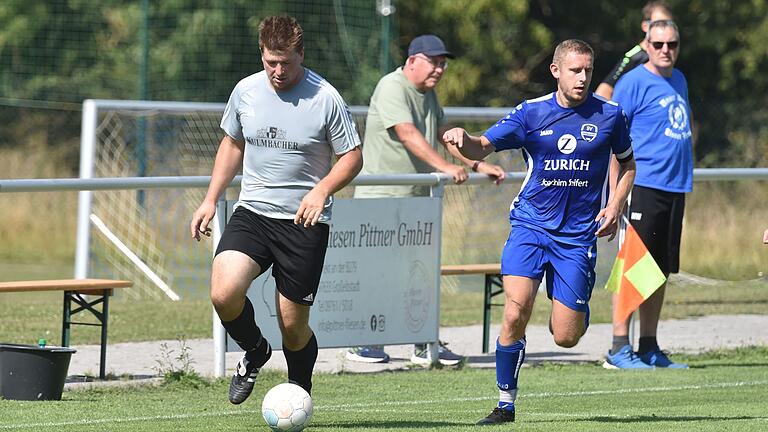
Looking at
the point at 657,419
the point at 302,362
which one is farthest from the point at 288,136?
the point at 657,419

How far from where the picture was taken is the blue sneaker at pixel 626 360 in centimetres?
1122

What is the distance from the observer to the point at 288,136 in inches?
309

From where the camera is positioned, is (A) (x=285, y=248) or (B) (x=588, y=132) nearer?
(A) (x=285, y=248)

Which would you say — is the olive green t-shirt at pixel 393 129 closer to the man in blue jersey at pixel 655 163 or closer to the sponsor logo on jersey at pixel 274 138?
the man in blue jersey at pixel 655 163

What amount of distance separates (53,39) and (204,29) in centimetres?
370

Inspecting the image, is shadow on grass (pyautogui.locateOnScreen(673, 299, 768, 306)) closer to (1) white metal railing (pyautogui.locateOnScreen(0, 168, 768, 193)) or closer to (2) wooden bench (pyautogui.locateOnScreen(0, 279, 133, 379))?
(1) white metal railing (pyautogui.locateOnScreen(0, 168, 768, 193))

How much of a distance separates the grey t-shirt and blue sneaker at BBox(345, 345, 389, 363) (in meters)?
3.47

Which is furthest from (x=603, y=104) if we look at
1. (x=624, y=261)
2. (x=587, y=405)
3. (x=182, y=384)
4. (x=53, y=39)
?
(x=53, y=39)

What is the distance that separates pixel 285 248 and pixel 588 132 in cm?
182

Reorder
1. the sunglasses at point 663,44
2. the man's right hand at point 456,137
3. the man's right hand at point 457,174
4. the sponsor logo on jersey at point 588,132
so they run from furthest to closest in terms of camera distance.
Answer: the sunglasses at point 663,44 < the man's right hand at point 457,174 < the sponsor logo on jersey at point 588,132 < the man's right hand at point 456,137

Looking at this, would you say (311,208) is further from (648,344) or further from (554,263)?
(648,344)

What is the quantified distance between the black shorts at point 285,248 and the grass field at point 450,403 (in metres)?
0.76

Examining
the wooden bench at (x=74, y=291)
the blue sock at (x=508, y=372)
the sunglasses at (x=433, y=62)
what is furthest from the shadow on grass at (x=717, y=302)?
the wooden bench at (x=74, y=291)

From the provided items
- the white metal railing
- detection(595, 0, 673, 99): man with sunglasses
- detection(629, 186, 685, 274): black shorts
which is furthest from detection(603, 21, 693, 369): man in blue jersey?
the white metal railing
